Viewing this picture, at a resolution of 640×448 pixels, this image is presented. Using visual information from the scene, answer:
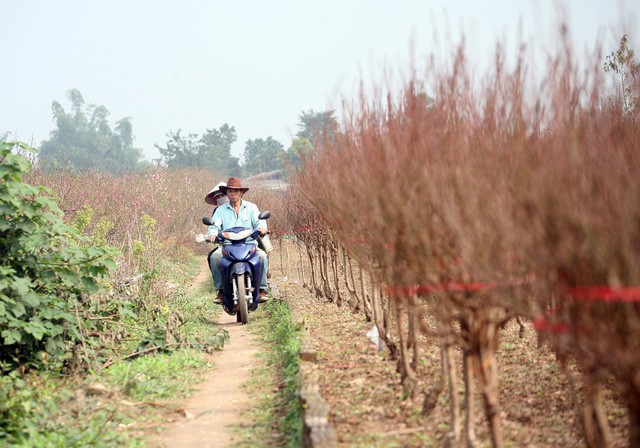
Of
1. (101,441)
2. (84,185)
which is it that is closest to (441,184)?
(101,441)

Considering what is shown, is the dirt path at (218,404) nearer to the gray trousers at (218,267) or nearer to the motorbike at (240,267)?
the motorbike at (240,267)

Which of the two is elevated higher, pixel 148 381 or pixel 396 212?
pixel 396 212

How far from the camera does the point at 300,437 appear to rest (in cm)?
580

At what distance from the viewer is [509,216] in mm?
3863

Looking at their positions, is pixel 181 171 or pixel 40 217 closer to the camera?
pixel 40 217

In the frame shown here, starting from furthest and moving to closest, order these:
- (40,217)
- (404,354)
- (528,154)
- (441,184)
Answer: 1. (40,217)
2. (404,354)
3. (441,184)
4. (528,154)

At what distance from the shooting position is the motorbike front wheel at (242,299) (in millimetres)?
11469

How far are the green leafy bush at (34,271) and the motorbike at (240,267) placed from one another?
11.7 ft

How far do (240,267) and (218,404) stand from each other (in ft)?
14.1

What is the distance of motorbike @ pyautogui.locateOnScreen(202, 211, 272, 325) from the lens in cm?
1153

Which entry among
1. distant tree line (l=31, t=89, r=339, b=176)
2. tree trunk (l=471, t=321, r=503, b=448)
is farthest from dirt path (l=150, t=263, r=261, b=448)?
distant tree line (l=31, t=89, r=339, b=176)

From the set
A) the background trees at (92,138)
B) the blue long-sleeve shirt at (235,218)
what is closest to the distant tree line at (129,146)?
the background trees at (92,138)

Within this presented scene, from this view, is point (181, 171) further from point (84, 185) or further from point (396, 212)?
point (396, 212)

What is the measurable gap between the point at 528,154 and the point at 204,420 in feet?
12.6
